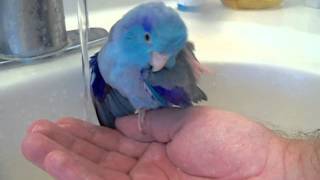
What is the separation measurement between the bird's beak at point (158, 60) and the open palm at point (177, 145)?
9cm

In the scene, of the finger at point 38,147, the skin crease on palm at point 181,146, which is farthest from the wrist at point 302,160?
the finger at point 38,147

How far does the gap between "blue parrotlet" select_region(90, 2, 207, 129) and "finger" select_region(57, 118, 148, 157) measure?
22 millimetres

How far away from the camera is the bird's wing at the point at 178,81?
1.54 ft

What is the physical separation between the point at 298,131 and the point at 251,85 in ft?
0.24

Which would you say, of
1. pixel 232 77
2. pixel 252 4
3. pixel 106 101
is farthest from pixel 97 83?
pixel 252 4

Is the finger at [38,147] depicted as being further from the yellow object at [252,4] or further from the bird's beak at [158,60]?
the yellow object at [252,4]

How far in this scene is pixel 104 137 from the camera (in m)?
0.54

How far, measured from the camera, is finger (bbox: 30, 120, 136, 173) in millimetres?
495

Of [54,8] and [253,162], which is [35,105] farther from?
[253,162]

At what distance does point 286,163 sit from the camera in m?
0.53

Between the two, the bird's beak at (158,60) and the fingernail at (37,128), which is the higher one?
the bird's beak at (158,60)

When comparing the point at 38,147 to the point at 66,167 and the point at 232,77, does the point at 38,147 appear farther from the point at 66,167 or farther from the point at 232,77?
the point at 232,77

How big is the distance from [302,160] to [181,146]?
110mm

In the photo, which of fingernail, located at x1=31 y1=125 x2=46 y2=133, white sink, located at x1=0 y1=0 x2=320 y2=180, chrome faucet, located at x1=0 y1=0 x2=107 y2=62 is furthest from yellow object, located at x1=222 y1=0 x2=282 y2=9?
fingernail, located at x1=31 y1=125 x2=46 y2=133
